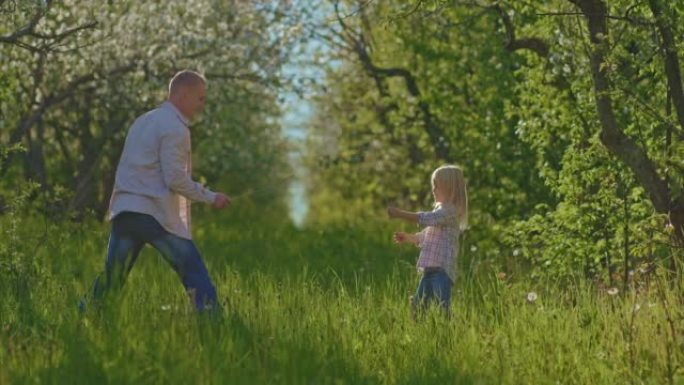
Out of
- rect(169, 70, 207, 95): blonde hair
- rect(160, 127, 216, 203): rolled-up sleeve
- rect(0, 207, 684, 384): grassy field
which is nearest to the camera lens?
rect(0, 207, 684, 384): grassy field

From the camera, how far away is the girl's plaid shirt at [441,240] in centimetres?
1005

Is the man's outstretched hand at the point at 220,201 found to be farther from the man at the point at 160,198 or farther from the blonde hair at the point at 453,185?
the blonde hair at the point at 453,185

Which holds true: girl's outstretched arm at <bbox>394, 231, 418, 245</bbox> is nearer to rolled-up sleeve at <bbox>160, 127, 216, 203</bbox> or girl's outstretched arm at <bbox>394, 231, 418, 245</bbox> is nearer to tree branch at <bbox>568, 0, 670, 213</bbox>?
rolled-up sleeve at <bbox>160, 127, 216, 203</bbox>

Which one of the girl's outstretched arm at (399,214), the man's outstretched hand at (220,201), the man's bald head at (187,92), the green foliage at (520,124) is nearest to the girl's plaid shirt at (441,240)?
the girl's outstretched arm at (399,214)

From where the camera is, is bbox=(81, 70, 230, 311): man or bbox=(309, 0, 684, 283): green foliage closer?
bbox=(81, 70, 230, 311): man

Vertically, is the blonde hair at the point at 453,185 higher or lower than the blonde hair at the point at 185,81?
lower

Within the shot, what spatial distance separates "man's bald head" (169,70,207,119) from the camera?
30.6 ft

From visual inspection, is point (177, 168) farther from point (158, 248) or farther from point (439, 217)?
point (439, 217)

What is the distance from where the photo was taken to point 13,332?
815 cm

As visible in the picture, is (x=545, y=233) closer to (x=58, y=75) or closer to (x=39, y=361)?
(x=39, y=361)

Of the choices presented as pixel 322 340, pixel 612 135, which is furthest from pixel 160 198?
pixel 612 135

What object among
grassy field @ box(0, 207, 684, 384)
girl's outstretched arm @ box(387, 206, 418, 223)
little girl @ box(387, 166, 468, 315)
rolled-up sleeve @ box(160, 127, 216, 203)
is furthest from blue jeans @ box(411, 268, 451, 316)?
rolled-up sleeve @ box(160, 127, 216, 203)

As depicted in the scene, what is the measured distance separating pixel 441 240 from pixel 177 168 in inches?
82.7

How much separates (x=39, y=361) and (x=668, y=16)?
5.15 metres
